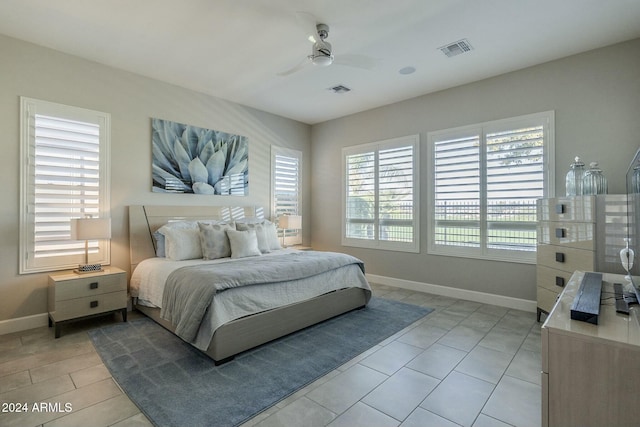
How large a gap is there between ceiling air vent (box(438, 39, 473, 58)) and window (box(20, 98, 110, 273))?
4020 mm

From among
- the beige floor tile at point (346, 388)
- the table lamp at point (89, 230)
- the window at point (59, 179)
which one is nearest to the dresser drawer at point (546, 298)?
the beige floor tile at point (346, 388)

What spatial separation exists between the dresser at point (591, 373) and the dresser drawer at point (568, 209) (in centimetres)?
201

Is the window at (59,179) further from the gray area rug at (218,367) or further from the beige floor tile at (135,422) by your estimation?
the beige floor tile at (135,422)

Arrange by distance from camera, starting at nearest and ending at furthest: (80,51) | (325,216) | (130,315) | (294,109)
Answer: (80,51)
(130,315)
(294,109)
(325,216)

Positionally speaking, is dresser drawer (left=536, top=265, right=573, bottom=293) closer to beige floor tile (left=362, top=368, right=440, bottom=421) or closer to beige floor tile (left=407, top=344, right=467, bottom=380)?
beige floor tile (left=407, top=344, right=467, bottom=380)

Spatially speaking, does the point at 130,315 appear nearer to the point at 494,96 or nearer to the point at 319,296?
the point at 319,296

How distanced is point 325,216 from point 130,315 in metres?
3.56

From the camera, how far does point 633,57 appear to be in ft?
10.5

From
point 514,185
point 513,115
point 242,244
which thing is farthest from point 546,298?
point 242,244

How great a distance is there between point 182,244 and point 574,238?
4.19m

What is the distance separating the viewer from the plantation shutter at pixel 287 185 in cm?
570

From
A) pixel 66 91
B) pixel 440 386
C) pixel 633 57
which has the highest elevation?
pixel 633 57

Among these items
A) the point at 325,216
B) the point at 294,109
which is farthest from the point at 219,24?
the point at 325,216

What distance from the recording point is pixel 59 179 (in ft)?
11.3
